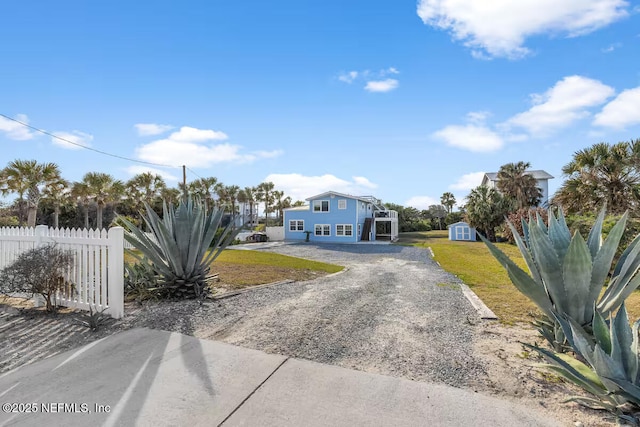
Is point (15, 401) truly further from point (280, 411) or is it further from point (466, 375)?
point (466, 375)

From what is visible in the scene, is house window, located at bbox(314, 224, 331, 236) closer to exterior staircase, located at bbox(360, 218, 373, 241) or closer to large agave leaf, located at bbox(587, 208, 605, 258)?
exterior staircase, located at bbox(360, 218, 373, 241)

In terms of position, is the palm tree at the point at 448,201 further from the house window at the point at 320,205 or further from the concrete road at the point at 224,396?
the concrete road at the point at 224,396

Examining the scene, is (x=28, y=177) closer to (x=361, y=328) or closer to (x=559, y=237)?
(x=361, y=328)

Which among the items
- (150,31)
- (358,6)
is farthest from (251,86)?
(358,6)

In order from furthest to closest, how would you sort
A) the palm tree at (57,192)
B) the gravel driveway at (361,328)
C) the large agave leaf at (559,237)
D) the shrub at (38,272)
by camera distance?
the palm tree at (57,192) < the shrub at (38,272) < the large agave leaf at (559,237) < the gravel driveway at (361,328)

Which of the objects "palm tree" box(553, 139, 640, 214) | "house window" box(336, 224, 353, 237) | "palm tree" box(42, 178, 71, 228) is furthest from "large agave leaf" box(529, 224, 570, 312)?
"palm tree" box(42, 178, 71, 228)

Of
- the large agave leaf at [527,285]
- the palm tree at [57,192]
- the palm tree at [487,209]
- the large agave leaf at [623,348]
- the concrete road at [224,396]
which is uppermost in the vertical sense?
the palm tree at [57,192]

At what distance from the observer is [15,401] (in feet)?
8.43

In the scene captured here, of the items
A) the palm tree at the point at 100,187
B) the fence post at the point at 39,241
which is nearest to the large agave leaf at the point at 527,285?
the fence post at the point at 39,241

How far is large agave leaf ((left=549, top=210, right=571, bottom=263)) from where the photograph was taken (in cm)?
345

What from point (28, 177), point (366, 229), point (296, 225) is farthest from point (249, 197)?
point (28, 177)

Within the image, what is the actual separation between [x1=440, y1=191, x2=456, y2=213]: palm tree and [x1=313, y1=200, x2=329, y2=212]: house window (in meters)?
36.2

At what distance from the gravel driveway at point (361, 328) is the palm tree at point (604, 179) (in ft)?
39.3

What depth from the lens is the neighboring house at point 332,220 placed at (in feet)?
104
